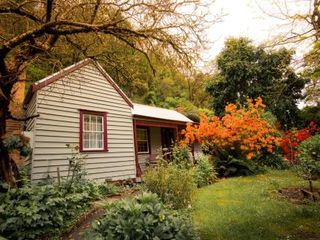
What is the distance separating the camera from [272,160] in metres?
14.7

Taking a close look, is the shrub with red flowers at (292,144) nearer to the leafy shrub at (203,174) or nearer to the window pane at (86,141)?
the leafy shrub at (203,174)

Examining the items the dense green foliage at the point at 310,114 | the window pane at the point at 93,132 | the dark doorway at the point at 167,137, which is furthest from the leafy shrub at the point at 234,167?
the dense green foliage at the point at 310,114

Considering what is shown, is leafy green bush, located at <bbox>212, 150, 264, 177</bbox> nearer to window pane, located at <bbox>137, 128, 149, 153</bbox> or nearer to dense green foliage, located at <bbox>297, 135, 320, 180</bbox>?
dense green foliage, located at <bbox>297, 135, 320, 180</bbox>

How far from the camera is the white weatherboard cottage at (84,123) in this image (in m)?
8.43

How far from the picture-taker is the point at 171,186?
647 cm

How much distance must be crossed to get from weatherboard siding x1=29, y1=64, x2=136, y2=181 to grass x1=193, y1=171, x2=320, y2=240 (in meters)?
4.02

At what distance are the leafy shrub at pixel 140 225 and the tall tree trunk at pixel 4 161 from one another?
3289 millimetres

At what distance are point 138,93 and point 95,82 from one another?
17195 mm

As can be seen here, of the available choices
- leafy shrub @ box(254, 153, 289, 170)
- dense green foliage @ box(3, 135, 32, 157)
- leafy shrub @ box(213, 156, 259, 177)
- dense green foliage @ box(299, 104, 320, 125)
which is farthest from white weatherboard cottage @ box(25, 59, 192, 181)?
dense green foliage @ box(299, 104, 320, 125)

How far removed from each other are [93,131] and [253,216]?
6601 millimetres

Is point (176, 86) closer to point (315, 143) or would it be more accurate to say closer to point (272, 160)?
point (272, 160)

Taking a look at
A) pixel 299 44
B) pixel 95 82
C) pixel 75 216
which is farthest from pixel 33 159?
pixel 299 44

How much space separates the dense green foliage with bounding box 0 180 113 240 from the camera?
5.27 m

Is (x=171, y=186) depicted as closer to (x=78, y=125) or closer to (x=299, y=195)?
(x=299, y=195)
